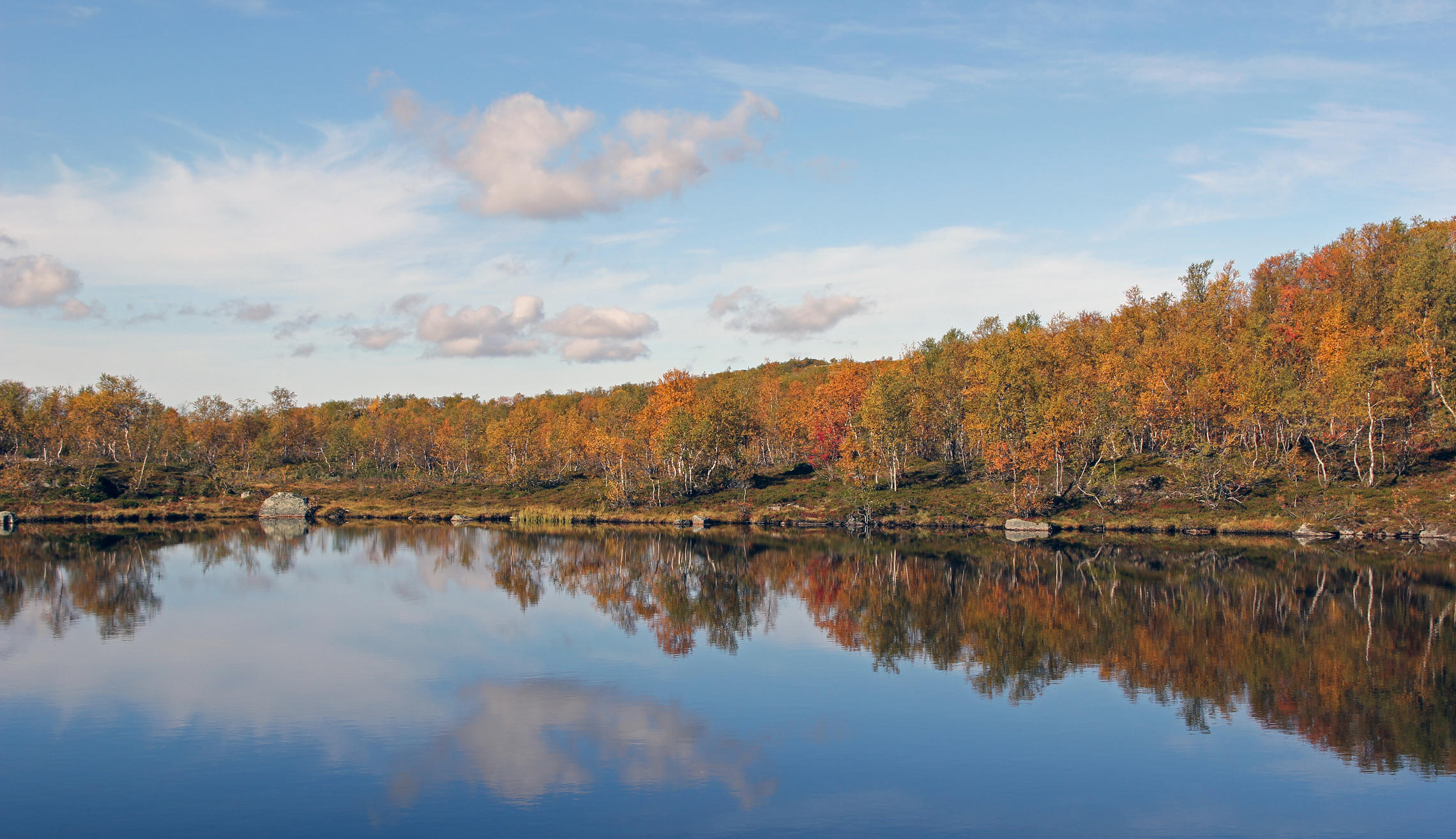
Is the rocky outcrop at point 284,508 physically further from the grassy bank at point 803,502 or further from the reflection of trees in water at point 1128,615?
the reflection of trees in water at point 1128,615

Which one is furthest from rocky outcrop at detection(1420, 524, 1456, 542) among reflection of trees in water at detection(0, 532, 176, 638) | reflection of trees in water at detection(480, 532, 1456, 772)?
reflection of trees in water at detection(0, 532, 176, 638)

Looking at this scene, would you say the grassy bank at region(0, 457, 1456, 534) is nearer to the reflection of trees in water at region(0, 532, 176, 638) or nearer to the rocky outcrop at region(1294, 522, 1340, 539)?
the rocky outcrop at region(1294, 522, 1340, 539)

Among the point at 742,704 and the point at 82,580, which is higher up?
the point at 82,580

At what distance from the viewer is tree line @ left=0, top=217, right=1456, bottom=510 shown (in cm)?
6825

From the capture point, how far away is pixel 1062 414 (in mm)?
72312

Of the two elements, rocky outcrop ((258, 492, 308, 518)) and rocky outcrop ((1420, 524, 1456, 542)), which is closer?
rocky outcrop ((1420, 524, 1456, 542))

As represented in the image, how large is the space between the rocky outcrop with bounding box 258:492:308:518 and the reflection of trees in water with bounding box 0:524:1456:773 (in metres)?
21.4

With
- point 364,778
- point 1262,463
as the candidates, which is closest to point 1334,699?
point 364,778

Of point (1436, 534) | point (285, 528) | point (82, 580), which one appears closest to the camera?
point (82, 580)

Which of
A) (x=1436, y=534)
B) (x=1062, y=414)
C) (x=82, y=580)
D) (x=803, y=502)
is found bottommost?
(x=1436, y=534)

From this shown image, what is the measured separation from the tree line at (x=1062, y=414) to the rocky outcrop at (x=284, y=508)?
50.6ft

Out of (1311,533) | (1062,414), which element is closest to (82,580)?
(1062,414)

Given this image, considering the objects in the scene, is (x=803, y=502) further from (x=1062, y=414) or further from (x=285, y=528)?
(x=285, y=528)

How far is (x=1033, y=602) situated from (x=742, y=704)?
62.1 feet
